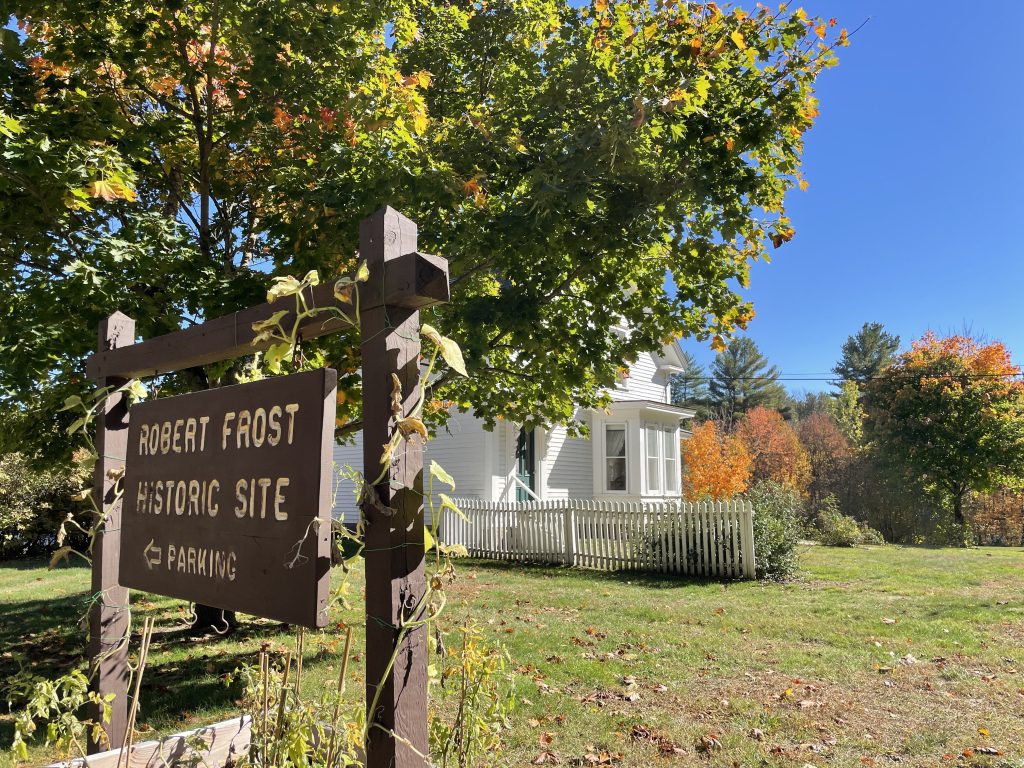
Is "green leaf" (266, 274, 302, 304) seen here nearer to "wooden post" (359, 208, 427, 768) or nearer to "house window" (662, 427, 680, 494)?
"wooden post" (359, 208, 427, 768)

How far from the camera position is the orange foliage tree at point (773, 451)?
3919cm

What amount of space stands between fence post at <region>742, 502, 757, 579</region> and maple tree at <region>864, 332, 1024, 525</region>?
17693 mm

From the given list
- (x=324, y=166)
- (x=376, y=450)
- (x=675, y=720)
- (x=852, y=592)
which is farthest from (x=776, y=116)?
(x=852, y=592)

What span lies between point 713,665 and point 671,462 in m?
16.6

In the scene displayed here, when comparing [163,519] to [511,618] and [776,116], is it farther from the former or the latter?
[511,618]

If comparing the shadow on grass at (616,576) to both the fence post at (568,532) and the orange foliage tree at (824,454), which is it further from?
the orange foliage tree at (824,454)

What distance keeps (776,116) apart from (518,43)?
563 centimetres

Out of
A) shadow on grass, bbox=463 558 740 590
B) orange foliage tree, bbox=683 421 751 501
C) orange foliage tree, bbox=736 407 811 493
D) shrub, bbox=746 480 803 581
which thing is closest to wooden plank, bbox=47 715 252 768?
shadow on grass, bbox=463 558 740 590

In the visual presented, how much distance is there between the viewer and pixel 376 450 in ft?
7.07

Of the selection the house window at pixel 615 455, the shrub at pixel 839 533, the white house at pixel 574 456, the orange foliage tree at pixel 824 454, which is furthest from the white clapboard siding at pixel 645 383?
the orange foliage tree at pixel 824 454

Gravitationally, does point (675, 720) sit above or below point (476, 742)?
below

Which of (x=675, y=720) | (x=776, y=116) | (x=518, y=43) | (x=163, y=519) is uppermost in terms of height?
(x=518, y=43)

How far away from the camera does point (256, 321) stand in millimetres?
2885

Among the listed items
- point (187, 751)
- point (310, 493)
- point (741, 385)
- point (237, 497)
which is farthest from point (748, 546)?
point (741, 385)
